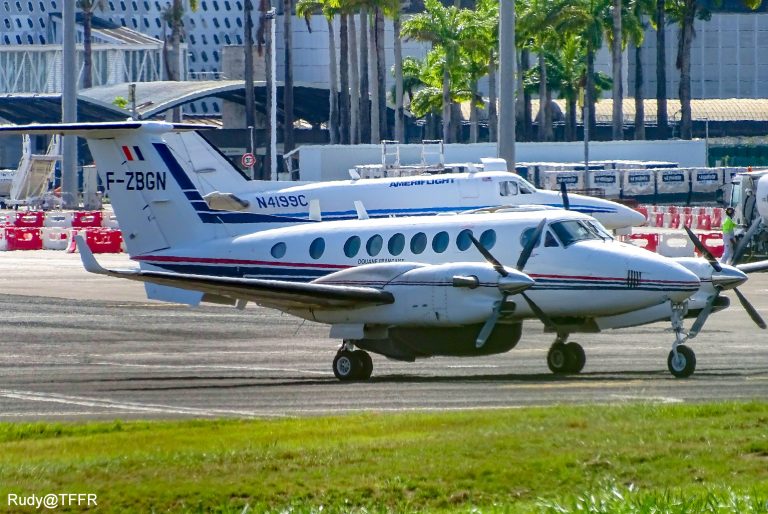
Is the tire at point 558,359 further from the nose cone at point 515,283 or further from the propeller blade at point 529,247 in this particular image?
the nose cone at point 515,283

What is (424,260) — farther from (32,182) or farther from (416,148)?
(32,182)

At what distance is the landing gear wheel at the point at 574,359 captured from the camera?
866 inches

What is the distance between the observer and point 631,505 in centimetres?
930

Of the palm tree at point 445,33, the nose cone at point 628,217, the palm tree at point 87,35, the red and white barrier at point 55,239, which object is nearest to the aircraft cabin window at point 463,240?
the nose cone at point 628,217

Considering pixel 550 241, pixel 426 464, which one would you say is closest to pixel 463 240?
pixel 550 241

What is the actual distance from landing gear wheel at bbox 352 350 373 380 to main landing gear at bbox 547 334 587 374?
2.87m

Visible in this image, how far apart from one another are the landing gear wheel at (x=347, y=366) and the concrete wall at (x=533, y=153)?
64.9 metres

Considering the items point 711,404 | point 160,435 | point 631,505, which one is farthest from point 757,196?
point 631,505

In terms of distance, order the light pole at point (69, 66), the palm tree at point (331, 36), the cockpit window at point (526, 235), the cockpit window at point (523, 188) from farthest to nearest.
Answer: the palm tree at point (331, 36) < the light pole at point (69, 66) < the cockpit window at point (523, 188) < the cockpit window at point (526, 235)

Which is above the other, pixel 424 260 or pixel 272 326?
pixel 424 260

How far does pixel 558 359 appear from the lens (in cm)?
2211

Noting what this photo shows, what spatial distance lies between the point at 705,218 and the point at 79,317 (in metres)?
33.7

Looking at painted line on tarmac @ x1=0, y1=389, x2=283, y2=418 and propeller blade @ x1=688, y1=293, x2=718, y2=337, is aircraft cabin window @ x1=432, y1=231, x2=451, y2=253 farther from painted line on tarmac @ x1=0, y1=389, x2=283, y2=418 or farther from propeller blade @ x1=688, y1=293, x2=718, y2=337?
painted line on tarmac @ x1=0, y1=389, x2=283, y2=418

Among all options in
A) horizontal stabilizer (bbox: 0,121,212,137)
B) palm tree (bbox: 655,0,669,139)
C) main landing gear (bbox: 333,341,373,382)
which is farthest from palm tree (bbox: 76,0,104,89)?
main landing gear (bbox: 333,341,373,382)
